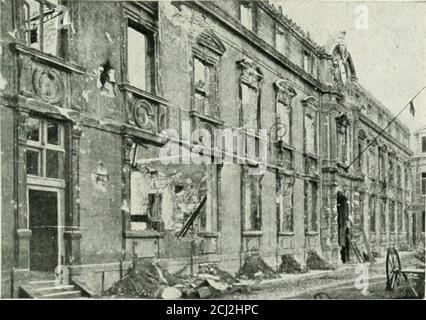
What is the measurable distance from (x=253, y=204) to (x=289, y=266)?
1.85 m

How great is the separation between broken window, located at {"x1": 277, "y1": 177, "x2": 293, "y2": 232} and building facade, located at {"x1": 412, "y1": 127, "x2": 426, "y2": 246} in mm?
2861

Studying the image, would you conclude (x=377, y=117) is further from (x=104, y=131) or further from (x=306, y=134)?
(x=104, y=131)

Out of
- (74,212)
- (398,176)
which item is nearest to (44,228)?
(74,212)

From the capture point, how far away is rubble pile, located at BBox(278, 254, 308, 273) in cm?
1274

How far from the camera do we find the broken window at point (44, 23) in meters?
7.88

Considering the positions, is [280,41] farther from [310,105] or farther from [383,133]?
[383,133]

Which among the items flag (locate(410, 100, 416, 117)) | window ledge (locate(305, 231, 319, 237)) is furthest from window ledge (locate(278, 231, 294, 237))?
flag (locate(410, 100, 416, 117))

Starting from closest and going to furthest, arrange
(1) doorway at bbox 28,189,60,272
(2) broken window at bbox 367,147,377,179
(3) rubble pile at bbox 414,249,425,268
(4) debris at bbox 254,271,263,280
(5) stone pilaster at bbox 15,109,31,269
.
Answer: (5) stone pilaster at bbox 15,109,31,269 < (1) doorway at bbox 28,189,60,272 < (4) debris at bbox 254,271,263,280 < (3) rubble pile at bbox 414,249,425,268 < (2) broken window at bbox 367,147,377,179

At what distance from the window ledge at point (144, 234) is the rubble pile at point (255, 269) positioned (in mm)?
2295

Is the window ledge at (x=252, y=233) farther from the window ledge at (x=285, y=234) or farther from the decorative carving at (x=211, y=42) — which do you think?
the decorative carving at (x=211, y=42)

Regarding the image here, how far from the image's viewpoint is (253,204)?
12312mm

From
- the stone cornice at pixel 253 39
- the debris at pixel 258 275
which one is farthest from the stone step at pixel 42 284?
the stone cornice at pixel 253 39

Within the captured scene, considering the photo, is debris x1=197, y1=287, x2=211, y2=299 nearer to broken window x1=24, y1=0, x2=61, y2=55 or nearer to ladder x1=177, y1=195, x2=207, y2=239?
ladder x1=177, y1=195, x2=207, y2=239

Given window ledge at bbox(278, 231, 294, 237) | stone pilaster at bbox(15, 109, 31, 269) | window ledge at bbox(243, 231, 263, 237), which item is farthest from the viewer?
window ledge at bbox(278, 231, 294, 237)
